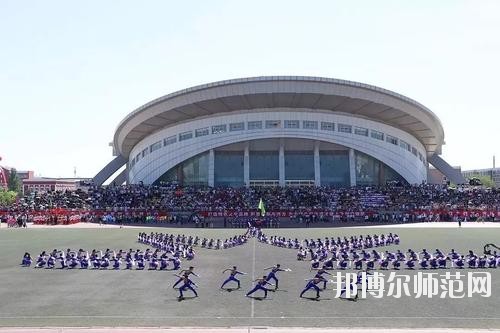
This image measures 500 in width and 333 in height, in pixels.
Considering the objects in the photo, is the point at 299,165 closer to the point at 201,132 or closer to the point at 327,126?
the point at 327,126

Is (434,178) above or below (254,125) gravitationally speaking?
below

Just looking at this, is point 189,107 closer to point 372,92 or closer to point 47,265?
point 372,92

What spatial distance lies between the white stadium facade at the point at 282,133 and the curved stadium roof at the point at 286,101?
0.15 meters

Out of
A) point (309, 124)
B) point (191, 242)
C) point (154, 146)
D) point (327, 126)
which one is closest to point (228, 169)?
point (309, 124)

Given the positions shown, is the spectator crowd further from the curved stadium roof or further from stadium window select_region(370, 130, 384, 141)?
the curved stadium roof

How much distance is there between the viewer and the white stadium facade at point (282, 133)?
80500mm

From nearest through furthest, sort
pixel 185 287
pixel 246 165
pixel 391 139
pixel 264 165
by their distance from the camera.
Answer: pixel 185 287 → pixel 246 165 → pixel 264 165 → pixel 391 139

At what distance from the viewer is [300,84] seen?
78.6m

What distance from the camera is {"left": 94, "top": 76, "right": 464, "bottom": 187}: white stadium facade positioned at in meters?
80.5

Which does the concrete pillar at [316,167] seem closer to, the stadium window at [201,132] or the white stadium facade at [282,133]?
the white stadium facade at [282,133]

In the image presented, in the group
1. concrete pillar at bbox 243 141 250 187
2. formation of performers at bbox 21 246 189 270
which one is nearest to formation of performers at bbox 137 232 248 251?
formation of performers at bbox 21 246 189 270

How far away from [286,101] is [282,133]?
17.3 feet

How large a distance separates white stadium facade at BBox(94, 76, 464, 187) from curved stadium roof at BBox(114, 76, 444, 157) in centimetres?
15

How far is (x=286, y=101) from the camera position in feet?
275
